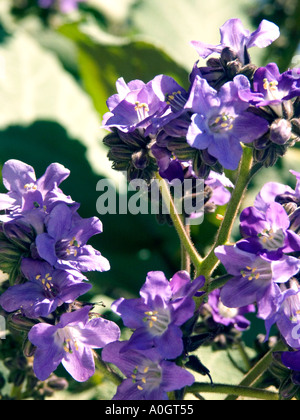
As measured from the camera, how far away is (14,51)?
2.62m

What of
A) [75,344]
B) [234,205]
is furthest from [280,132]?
[75,344]

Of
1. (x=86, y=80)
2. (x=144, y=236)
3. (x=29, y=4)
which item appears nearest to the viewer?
(x=144, y=236)

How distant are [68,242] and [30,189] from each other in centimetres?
14

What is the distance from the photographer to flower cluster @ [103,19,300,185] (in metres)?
1.20

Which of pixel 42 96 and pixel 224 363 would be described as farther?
pixel 42 96

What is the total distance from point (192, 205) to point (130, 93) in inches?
11.6

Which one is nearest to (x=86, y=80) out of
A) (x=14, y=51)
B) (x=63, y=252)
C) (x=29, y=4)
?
(x=14, y=51)

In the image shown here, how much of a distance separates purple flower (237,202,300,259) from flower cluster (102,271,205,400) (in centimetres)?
12

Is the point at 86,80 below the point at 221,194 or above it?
below

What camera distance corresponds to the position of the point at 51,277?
120 cm

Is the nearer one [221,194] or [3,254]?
[3,254]

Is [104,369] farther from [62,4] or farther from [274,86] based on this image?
[62,4]

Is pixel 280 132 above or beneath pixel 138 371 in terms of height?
above
